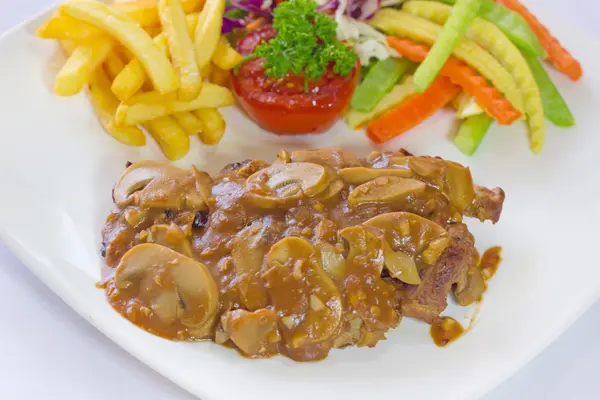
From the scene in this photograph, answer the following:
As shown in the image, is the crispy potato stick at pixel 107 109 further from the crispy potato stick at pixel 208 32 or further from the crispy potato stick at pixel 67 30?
the crispy potato stick at pixel 208 32

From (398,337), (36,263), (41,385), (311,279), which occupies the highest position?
(311,279)

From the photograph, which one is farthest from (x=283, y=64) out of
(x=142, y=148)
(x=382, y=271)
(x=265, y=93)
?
(x=382, y=271)

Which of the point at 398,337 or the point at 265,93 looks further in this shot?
the point at 265,93

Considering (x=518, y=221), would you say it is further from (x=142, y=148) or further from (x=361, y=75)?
(x=142, y=148)

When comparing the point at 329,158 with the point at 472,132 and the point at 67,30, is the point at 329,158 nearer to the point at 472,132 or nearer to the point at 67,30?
the point at 472,132

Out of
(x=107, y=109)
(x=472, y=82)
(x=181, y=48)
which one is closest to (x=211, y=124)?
(x=181, y=48)

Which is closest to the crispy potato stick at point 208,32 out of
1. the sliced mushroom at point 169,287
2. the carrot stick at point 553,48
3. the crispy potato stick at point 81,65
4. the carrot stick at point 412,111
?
the crispy potato stick at point 81,65

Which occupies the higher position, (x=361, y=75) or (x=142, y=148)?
(x=361, y=75)
